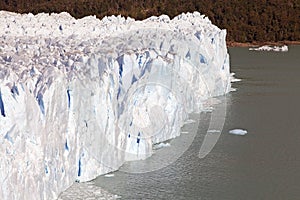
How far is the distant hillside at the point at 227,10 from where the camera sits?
19.4m

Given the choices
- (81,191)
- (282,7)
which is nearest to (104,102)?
(81,191)

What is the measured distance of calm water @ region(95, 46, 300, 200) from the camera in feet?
14.7

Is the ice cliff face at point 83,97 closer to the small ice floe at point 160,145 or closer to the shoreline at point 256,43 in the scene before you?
the small ice floe at point 160,145

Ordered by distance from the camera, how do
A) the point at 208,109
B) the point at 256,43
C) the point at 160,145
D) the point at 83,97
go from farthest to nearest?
the point at 256,43 < the point at 208,109 < the point at 160,145 < the point at 83,97

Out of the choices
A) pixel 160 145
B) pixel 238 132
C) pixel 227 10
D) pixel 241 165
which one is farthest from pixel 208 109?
pixel 227 10

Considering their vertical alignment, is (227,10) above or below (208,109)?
above

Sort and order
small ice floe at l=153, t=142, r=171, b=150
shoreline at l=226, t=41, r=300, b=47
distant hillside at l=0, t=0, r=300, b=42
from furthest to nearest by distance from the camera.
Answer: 1. distant hillside at l=0, t=0, r=300, b=42
2. shoreline at l=226, t=41, r=300, b=47
3. small ice floe at l=153, t=142, r=171, b=150

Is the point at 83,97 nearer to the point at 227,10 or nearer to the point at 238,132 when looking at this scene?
the point at 238,132

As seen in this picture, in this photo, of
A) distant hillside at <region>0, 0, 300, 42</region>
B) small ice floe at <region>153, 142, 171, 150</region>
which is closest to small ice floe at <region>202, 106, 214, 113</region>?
small ice floe at <region>153, 142, 171, 150</region>

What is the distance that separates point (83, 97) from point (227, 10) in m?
16.8

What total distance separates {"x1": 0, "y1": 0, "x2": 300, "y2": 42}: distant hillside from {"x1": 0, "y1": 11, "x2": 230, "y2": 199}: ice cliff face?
11.8m

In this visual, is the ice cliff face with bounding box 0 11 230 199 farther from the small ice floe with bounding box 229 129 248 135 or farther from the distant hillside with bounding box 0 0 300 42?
the distant hillside with bounding box 0 0 300 42

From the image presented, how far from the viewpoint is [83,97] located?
4523 millimetres

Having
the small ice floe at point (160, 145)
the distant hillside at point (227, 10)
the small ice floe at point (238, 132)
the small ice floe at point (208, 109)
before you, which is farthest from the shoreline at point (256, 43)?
the small ice floe at point (160, 145)
